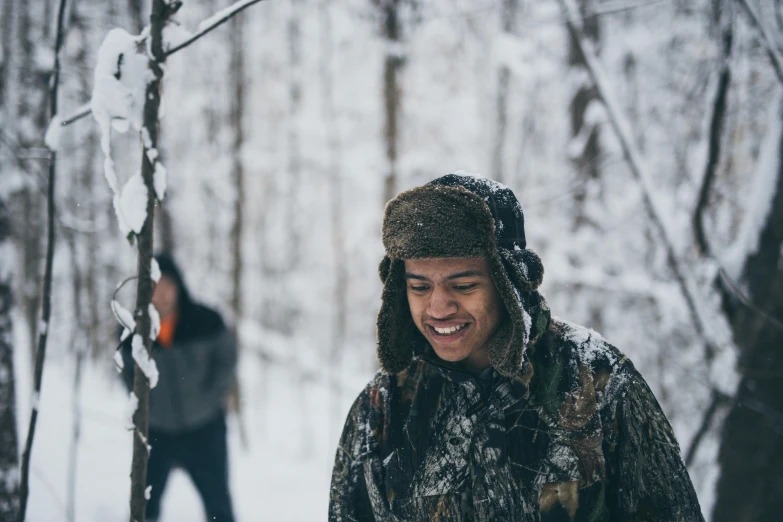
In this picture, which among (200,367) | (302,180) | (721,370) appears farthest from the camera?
(302,180)

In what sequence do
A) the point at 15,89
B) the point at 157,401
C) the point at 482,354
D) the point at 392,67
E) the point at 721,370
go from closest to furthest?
the point at 482,354 < the point at 721,370 < the point at 157,401 < the point at 15,89 < the point at 392,67

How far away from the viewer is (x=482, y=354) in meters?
1.66

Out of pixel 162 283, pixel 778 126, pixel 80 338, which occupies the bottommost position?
pixel 80 338

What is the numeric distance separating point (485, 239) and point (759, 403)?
8.56ft

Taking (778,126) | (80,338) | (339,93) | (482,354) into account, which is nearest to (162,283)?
(80,338)

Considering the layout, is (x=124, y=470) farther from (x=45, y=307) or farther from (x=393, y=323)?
(x=393, y=323)

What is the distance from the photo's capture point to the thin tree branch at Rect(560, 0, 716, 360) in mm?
3309

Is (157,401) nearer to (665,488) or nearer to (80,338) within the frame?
(80,338)

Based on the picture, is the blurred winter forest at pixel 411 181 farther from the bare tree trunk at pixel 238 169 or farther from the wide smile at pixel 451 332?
the wide smile at pixel 451 332

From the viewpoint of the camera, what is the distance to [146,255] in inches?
54.9

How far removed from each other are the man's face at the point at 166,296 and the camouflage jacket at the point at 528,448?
2.41m

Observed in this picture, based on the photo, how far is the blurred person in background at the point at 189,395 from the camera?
11.0 feet

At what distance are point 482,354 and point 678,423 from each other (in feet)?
33.6

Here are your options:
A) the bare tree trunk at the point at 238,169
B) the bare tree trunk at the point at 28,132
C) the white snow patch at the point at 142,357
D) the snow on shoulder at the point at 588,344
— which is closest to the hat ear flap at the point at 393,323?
the snow on shoulder at the point at 588,344
